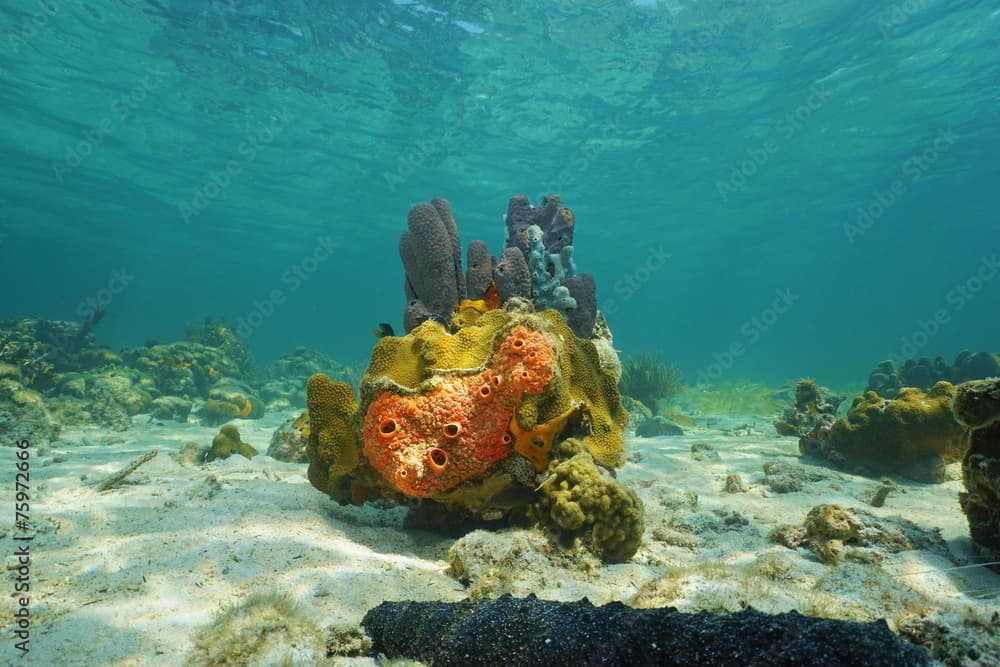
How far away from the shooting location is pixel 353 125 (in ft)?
78.3

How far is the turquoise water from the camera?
1661 cm

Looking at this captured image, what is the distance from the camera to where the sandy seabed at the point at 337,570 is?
2336mm

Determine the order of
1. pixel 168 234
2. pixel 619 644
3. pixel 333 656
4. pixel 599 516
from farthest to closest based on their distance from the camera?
pixel 168 234
pixel 599 516
pixel 333 656
pixel 619 644

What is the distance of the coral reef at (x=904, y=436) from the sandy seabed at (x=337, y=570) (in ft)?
2.78

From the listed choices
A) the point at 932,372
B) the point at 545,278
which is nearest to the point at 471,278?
the point at 545,278

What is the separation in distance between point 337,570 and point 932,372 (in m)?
15.4

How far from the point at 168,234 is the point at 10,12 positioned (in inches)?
1563

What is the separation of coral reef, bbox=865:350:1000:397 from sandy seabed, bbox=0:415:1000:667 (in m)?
8.96

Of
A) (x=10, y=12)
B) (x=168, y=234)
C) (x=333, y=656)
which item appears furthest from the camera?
(x=168, y=234)

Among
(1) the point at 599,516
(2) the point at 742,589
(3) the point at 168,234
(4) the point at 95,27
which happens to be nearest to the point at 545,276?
(1) the point at 599,516

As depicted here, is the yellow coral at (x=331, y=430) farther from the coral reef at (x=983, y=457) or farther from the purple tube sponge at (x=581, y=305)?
the coral reef at (x=983, y=457)

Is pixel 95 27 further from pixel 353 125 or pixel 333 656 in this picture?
pixel 333 656

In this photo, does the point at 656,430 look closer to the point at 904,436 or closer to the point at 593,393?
the point at 904,436

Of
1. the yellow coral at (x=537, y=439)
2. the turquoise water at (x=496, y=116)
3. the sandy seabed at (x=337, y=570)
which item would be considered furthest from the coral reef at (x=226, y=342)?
the yellow coral at (x=537, y=439)
